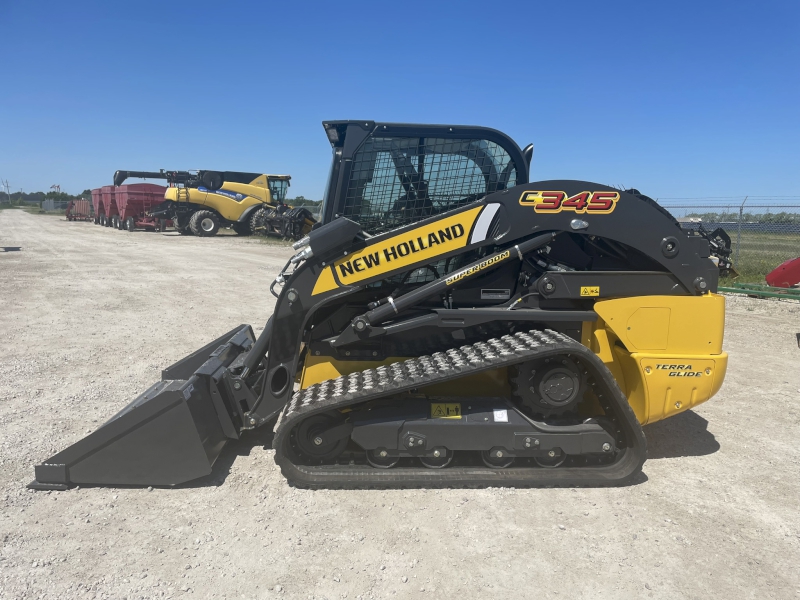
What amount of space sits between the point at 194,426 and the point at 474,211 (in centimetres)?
234

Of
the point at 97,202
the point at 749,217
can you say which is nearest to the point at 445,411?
the point at 749,217

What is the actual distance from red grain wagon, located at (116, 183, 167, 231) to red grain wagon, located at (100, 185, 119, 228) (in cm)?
228

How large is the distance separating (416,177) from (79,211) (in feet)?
154

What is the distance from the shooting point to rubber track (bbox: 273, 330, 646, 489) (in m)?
3.62

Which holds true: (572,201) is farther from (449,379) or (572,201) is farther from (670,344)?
(449,379)

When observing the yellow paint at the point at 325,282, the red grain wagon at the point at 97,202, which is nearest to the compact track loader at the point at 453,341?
the yellow paint at the point at 325,282

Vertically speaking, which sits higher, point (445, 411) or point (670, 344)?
point (670, 344)

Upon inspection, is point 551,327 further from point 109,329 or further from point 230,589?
point 109,329

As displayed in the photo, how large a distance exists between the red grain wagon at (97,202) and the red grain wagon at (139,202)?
6.56 m

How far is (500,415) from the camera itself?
12.5 ft

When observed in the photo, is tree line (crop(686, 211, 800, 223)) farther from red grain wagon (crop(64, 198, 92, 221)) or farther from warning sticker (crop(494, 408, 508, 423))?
red grain wagon (crop(64, 198, 92, 221))

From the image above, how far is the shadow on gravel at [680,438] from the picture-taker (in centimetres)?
437

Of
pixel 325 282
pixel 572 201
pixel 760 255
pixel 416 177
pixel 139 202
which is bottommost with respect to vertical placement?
pixel 760 255

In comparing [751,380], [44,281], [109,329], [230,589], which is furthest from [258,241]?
[230,589]
